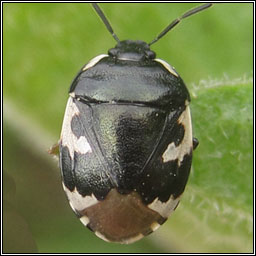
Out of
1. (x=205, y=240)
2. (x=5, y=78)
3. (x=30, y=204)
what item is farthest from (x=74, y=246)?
(x=5, y=78)

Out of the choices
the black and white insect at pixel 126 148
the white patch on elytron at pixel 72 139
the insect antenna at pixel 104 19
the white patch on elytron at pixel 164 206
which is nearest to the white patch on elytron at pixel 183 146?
the black and white insect at pixel 126 148

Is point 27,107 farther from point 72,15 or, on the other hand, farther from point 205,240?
point 205,240

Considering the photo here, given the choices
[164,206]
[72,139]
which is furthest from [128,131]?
[164,206]

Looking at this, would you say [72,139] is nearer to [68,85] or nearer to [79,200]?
[79,200]

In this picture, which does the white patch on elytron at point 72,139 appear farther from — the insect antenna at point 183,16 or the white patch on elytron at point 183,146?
the insect antenna at point 183,16

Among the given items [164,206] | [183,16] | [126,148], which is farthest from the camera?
A: [183,16]

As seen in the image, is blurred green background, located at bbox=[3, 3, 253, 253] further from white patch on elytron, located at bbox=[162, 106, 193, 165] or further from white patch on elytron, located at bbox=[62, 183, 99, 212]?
white patch on elytron, located at bbox=[62, 183, 99, 212]

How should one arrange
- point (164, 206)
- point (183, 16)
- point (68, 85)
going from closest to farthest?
point (164, 206) → point (183, 16) → point (68, 85)
